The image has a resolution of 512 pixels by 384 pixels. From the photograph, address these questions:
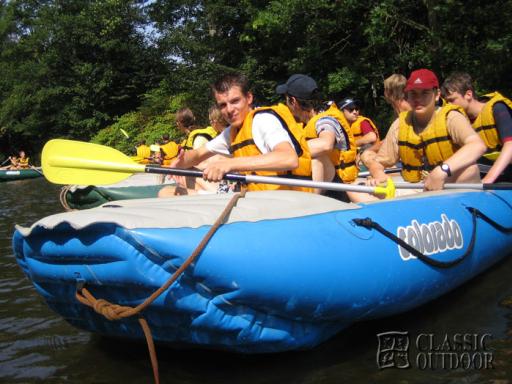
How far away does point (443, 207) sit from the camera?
131 inches

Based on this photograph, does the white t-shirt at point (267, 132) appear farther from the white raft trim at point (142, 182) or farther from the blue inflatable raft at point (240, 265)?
the white raft trim at point (142, 182)

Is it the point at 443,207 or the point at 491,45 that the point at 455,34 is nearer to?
the point at 491,45

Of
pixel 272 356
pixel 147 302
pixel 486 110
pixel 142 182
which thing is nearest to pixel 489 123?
pixel 486 110

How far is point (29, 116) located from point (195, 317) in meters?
29.9

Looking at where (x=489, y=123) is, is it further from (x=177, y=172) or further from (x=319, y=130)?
(x=177, y=172)

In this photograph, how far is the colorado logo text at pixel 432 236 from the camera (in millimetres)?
2873

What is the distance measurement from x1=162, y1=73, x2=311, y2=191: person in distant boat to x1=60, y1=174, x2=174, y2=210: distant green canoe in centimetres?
448

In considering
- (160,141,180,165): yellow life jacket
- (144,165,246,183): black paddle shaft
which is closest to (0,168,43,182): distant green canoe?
(160,141,180,165): yellow life jacket

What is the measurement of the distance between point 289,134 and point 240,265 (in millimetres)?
1177

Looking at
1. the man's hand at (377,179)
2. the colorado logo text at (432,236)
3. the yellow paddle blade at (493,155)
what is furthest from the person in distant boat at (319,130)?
the yellow paddle blade at (493,155)

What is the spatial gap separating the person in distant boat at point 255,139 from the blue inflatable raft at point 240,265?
0.20 metres

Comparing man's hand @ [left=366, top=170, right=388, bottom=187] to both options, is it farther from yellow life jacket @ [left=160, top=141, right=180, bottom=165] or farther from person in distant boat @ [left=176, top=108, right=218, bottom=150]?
yellow life jacket @ [left=160, top=141, right=180, bottom=165]

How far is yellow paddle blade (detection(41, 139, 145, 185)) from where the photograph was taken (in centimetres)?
325

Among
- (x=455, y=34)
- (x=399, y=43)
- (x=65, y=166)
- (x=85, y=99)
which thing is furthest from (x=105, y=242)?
(x=85, y=99)
